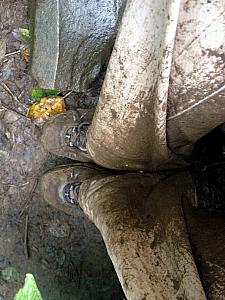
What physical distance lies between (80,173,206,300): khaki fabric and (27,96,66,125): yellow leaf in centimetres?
43

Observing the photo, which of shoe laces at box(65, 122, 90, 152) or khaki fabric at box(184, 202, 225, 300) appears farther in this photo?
shoe laces at box(65, 122, 90, 152)

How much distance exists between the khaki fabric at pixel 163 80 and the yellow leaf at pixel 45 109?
486 mm

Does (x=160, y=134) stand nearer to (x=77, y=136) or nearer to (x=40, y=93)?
(x=77, y=136)

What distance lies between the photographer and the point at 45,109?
67.1 inches

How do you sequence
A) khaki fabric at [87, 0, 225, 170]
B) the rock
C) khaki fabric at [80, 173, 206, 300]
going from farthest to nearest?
the rock → khaki fabric at [80, 173, 206, 300] → khaki fabric at [87, 0, 225, 170]

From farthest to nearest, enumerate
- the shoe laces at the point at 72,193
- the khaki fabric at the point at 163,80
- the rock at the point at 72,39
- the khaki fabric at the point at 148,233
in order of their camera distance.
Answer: the shoe laces at the point at 72,193, the rock at the point at 72,39, the khaki fabric at the point at 148,233, the khaki fabric at the point at 163,80

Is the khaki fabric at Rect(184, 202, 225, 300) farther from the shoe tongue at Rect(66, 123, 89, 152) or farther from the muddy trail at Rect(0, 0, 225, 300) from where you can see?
the muddy trail at Rect(0, 0, 225, 300)

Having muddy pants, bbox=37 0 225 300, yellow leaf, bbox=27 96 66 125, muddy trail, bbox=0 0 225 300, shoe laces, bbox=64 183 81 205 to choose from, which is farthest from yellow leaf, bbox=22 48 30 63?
muddy pants, bbox=37 0 225 300

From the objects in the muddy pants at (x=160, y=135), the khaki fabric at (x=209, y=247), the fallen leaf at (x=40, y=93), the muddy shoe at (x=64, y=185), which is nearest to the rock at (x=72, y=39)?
the fallen leaf at (x=40, y=93)

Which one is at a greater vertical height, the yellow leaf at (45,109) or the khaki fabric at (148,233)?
the yellow leaf at (45,109)

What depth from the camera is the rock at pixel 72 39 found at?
4.97 feet

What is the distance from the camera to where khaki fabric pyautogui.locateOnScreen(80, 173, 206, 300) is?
3.24 feet

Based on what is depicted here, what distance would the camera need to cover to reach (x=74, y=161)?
175cm

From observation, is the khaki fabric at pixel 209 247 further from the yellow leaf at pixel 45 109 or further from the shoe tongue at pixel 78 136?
the yellow leaf at pixel 45 109
